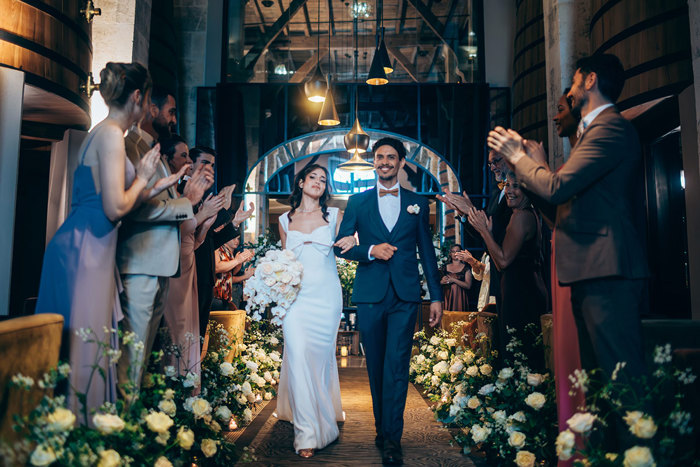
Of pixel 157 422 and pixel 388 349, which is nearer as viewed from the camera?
pixel 157 422

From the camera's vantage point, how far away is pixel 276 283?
3.68 m

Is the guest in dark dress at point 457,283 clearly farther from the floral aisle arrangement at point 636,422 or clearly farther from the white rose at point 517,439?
the floral aisle arrangement at point 636,422

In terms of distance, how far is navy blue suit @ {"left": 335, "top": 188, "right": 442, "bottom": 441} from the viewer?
3488mm

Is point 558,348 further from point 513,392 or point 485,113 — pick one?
point 485,113

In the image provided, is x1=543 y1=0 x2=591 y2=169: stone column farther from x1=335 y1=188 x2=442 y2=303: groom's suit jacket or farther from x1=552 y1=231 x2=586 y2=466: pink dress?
x1=552 y1=231 x2=586 y2=466: pink dress

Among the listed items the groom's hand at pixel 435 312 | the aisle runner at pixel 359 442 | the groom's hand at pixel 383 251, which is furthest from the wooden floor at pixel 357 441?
the groom's hand at pixel 383 251

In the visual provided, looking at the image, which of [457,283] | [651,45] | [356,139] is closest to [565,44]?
[651,45]

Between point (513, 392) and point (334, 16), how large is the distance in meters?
12.8

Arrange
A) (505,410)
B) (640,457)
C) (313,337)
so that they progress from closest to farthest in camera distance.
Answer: (640,457) → (505,410) → (313,337)

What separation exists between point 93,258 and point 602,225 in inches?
76.1

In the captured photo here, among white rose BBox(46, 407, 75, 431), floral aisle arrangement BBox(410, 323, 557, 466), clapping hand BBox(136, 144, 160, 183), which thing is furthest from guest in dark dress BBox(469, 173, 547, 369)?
white rose BBox(46, 407, 75, 431)

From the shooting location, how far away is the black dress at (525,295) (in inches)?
143

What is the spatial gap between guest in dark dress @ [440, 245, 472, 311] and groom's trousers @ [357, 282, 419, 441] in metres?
4.31

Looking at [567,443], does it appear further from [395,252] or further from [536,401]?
[395,252]
